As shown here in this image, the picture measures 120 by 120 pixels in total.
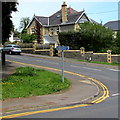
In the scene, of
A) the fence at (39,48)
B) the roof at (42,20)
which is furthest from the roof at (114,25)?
the fence at (39,48)

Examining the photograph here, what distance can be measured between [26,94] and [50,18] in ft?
148

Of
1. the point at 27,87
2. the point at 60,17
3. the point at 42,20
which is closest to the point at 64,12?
the point at 60,17

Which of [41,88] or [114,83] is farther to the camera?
[114,83]

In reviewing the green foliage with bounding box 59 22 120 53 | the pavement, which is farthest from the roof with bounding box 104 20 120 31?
the pavement

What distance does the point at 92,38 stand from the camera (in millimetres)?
35594

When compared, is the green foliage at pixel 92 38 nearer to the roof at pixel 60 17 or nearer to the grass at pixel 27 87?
the roof at pixel 60 17

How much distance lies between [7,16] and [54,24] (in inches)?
1230

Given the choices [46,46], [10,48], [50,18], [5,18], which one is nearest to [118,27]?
[50,18]

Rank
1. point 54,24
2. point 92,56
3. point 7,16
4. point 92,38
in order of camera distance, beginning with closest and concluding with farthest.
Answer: point 7,16 < point 92,56 < point 92,38 < point 54,24

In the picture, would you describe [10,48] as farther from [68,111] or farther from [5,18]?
[68,111]

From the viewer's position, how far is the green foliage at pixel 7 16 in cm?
1981

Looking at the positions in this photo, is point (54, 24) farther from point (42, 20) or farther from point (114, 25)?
point (114, 25)

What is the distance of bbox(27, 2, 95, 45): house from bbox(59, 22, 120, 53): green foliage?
394 inches

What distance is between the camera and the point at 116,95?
12945mm
